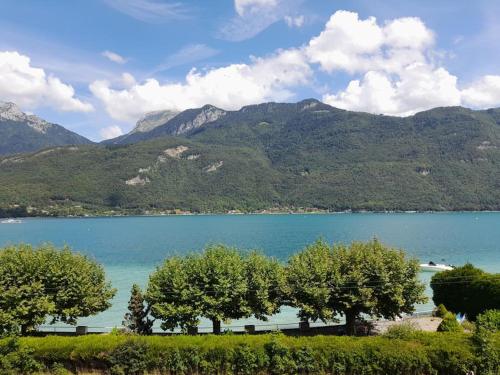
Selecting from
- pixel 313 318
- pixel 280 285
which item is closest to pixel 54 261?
pixel 280 285

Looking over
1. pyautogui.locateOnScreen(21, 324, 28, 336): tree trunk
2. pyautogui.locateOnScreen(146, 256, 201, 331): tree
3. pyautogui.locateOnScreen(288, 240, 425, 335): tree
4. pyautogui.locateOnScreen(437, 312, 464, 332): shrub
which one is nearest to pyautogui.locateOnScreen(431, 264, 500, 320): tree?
pyautogui.locateOnScreen(288, 240, 425, 335): tree

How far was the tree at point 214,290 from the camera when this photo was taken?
102 ft

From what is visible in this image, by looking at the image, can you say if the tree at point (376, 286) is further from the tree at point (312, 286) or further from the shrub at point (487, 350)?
the shrub at point (487, 350)

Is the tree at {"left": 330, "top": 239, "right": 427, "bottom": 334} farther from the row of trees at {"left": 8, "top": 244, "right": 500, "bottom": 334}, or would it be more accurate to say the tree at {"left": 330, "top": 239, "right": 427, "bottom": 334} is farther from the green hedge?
the green hedge

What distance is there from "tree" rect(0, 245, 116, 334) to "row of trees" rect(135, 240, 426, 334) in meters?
4.55

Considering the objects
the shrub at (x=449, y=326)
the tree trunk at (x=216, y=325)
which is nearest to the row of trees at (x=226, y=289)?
the tree trunk at (x=216, y=325)

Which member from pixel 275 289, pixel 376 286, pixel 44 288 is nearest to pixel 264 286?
pixel 275 289

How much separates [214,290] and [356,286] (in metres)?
10.2

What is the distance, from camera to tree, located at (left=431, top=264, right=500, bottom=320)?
34344 millimetres

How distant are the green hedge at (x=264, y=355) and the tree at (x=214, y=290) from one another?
7315 mm

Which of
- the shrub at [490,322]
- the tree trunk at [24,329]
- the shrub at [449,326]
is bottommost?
the tree trunk at [24,329]

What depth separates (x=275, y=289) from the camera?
3312cm

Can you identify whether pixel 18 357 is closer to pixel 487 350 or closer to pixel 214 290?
pixel 214 290

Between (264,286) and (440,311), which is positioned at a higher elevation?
(264,286)
